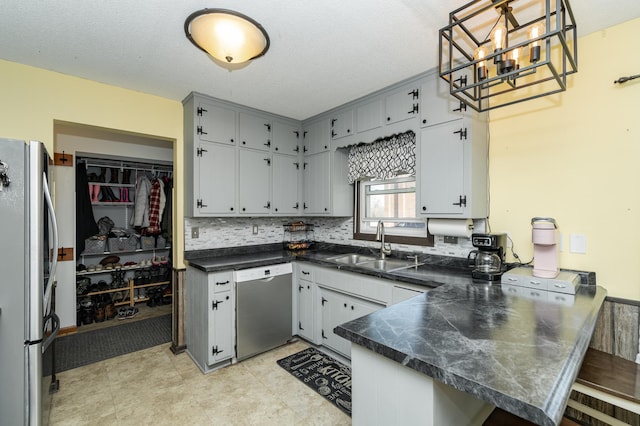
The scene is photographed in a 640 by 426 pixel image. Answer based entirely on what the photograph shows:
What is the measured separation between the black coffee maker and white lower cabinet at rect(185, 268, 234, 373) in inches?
80.5

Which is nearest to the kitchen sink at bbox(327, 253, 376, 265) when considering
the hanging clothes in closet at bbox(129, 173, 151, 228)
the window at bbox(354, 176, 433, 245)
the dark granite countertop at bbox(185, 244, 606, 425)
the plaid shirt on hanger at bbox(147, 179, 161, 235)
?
the window at bbox(354, 176, 433, 245)

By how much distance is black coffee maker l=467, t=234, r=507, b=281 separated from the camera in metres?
2.02

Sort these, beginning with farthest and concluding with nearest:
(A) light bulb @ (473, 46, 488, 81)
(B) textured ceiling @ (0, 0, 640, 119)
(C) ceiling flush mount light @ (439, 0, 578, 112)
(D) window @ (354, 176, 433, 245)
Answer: (D) window @ (354, 176, 433, 245), (B) textured ceiling @ (0, 0, 640, 119), (A) light bulb @ (473, 46, 488, 81), (C) ceiling flush mount light @ (439, 0, 578, 112)

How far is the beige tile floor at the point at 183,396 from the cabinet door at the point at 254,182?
5.03 feet

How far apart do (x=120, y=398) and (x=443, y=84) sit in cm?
346

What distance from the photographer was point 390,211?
10.5ft

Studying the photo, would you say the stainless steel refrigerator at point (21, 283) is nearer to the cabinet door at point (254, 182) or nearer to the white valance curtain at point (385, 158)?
the cabinet door at point (254, 182)

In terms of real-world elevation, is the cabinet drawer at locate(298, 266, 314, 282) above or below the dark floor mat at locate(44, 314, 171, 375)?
above

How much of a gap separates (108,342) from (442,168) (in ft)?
12.4

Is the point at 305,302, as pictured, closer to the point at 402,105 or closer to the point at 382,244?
the point at 382,244

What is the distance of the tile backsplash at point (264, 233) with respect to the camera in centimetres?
275

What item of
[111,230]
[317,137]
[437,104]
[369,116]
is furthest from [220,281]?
[111,230]

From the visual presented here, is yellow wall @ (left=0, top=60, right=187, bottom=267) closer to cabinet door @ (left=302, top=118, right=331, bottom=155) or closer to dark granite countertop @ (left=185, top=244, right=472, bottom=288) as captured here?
dark granite countertop @ (left=185, top=244, right=472, bottom=288)

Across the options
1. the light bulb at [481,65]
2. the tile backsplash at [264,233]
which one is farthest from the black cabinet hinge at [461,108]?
the tile backsplash at [264,233]
